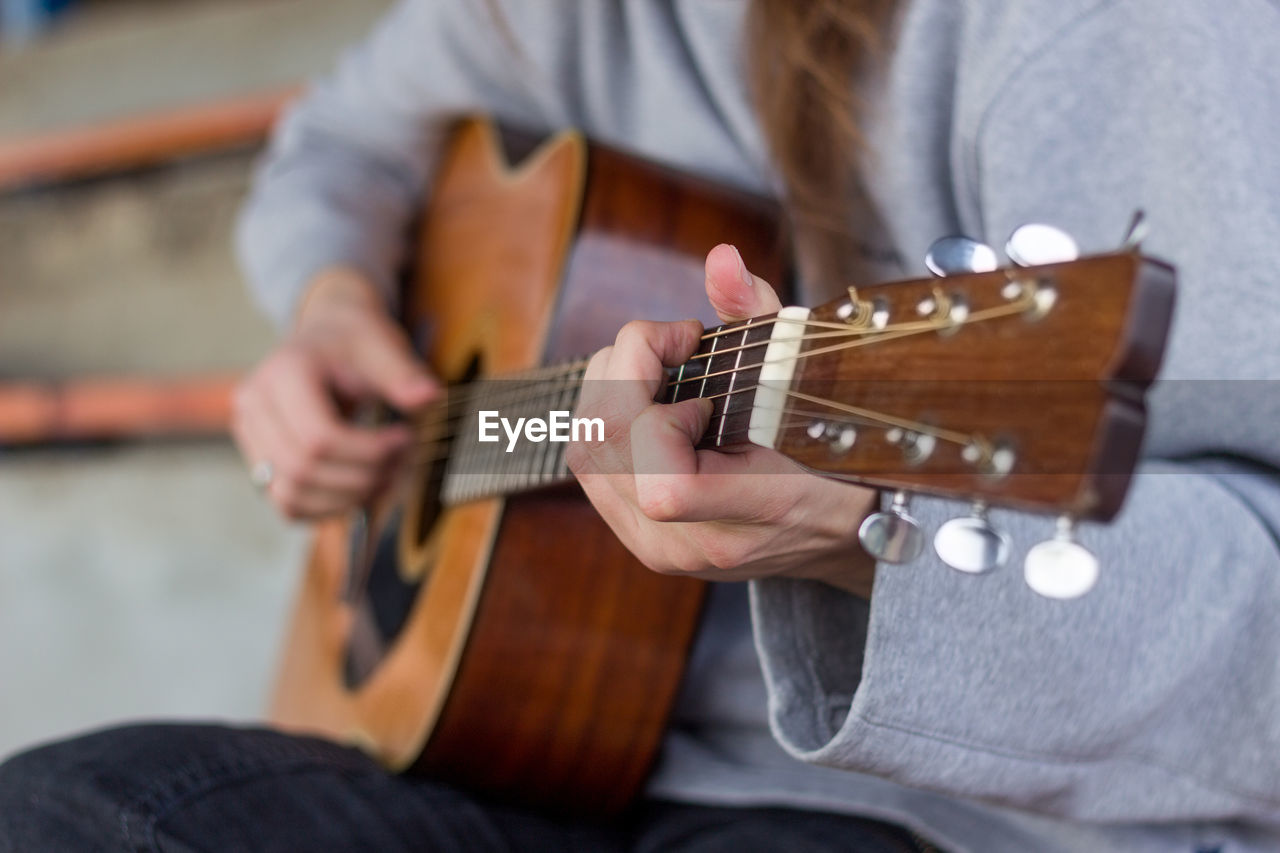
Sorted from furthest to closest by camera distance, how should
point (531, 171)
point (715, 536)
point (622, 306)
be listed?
point (531, 171) → point (622, 306) → point (715, 536)

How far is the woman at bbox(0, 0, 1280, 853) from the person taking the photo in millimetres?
485

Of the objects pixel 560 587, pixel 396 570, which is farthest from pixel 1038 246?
pixel 396 570

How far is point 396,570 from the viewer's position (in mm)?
866

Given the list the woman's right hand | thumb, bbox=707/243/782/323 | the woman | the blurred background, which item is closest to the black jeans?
the woman

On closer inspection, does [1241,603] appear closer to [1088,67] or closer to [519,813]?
[1088,67]

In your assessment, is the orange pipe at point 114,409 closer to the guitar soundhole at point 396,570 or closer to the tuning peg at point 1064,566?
the guitar soundhole at point 396,570

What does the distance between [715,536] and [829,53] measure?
31 centimetres

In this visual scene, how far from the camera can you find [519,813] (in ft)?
2.42

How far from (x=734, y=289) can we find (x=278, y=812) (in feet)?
1.41

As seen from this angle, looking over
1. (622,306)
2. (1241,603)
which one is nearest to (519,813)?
(622,306)

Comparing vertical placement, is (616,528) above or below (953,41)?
below

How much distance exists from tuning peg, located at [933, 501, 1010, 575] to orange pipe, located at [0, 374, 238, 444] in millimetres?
1487

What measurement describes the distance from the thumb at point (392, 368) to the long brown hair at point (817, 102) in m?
0.35

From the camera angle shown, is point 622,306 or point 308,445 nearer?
point 622,306
